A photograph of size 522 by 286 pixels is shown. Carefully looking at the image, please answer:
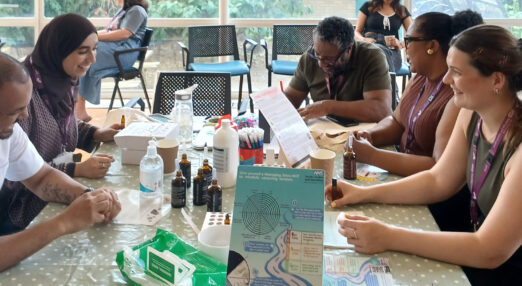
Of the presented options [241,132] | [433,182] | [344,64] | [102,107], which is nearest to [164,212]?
[241,132]

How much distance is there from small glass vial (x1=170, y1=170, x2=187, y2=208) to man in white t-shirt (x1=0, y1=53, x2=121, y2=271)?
0.16 meters

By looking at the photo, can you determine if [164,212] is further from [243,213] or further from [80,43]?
[80,43]

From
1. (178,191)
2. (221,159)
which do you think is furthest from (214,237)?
(221,159)

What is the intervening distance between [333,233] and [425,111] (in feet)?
2.98

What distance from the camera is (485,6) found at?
5656 mm

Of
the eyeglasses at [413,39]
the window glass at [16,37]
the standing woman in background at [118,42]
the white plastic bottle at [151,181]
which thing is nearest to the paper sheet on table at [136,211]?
the white plastic bottle at [151,181]

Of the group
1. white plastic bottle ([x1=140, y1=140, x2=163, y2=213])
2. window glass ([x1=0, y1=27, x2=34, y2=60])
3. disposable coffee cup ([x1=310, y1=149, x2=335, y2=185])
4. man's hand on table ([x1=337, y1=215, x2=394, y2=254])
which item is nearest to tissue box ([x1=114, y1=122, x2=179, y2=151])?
white plastic bottle ([x1=140, y1=140, x2=163, y2=213])

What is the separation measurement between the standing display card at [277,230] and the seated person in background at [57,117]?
91cm

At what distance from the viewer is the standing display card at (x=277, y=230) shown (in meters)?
1.08

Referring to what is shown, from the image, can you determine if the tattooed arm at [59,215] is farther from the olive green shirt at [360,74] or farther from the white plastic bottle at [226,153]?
the olive green shirt at [360,74]

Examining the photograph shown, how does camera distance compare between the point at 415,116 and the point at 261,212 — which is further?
the point at 415,116

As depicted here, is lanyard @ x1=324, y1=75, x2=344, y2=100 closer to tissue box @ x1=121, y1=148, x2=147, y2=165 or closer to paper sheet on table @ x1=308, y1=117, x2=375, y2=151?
paper sheet on table @ x1=308, y1=117, x2=375, y2=151

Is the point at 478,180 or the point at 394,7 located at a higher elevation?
the point at 394,7

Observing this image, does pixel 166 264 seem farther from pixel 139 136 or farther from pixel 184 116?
pixel 184 116
